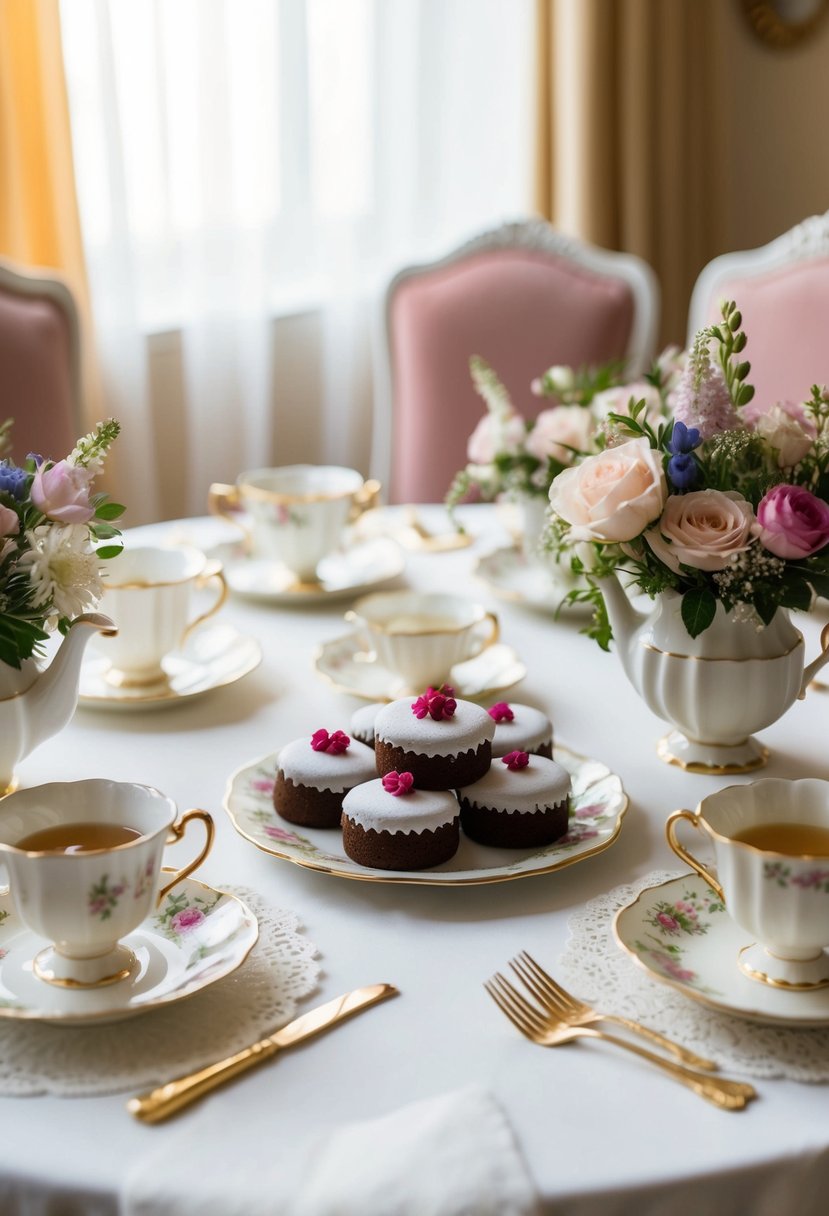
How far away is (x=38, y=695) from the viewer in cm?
118

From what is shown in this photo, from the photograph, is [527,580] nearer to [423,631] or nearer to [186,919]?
[423,631]

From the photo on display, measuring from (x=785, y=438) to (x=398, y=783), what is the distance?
0.48 meters

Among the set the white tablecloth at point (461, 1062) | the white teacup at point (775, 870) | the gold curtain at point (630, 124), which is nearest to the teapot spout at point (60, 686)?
the white tablecloth at point (461, 1062)

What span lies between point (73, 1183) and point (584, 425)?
3.72ft

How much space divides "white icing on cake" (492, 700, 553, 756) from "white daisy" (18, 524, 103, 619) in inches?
15.4

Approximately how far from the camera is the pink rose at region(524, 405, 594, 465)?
1.65 meters

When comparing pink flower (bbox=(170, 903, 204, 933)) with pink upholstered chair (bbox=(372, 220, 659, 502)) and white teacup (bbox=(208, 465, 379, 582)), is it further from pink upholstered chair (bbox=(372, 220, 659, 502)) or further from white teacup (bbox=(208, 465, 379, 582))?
pink upholstered chair (bbox=(372, 220, 659, 502))

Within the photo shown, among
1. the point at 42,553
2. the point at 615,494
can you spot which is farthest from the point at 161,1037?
the point at 615,494

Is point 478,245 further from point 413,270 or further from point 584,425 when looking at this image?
point 584,425

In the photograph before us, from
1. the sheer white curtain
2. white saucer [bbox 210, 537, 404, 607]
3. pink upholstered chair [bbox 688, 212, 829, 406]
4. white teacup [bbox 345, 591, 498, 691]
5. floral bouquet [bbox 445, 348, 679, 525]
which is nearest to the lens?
white teacup [bbox 345, 591, 498, 691]

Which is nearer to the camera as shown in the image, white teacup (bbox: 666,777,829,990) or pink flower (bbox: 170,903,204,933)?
white teacup (bbox: 666,777,829,990)

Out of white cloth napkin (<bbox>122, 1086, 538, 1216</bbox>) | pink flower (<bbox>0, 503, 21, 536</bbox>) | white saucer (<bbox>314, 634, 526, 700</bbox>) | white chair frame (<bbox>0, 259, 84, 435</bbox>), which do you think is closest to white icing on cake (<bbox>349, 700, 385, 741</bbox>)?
white saucer (<bbox>314, 634, 526, 700</bbox>)

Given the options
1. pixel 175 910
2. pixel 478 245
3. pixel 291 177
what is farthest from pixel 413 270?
pixel 175 910

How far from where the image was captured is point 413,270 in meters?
2.63
